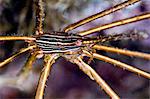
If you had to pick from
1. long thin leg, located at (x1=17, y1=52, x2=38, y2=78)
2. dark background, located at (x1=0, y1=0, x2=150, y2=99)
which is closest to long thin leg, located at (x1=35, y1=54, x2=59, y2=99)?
long thin leg, located at (x1=17, y1=52, x2=38, y2=78)

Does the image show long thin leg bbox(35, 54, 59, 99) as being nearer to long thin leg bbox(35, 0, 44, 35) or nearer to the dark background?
long thin leg bbox(35, 0, 44, 35)

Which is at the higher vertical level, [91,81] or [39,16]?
[39,16]

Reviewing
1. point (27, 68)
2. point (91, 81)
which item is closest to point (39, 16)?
point (27, 68)

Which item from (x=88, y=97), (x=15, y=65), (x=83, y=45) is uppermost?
(x=83, y=45)

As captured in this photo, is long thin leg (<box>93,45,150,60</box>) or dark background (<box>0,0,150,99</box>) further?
dark background (<box>0,0,150,99</box>)

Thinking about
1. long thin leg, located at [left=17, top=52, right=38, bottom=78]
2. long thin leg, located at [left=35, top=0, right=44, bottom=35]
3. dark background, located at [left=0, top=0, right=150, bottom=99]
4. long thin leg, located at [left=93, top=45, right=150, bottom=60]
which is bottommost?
dark background, located at [left=0, top=0, right=150, bottom=99]

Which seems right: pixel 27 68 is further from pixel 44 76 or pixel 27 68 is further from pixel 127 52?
pixel 127 52

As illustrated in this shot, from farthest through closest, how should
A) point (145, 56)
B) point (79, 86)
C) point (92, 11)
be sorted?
point (92, 11)
point (79, 86)
point (145, 56)

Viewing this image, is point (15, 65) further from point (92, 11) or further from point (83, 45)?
point (83, 45)

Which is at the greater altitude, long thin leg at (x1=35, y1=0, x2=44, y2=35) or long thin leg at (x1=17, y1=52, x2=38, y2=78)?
long thin leg at (x1=35, y1=0, x2=44, y2=35)

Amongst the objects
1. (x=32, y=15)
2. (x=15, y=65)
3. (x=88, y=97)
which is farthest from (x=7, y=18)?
(x=88, y=97)

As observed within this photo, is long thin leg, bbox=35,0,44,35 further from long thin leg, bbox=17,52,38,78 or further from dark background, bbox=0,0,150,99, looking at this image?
dark background, bbox=0,0,150,99
